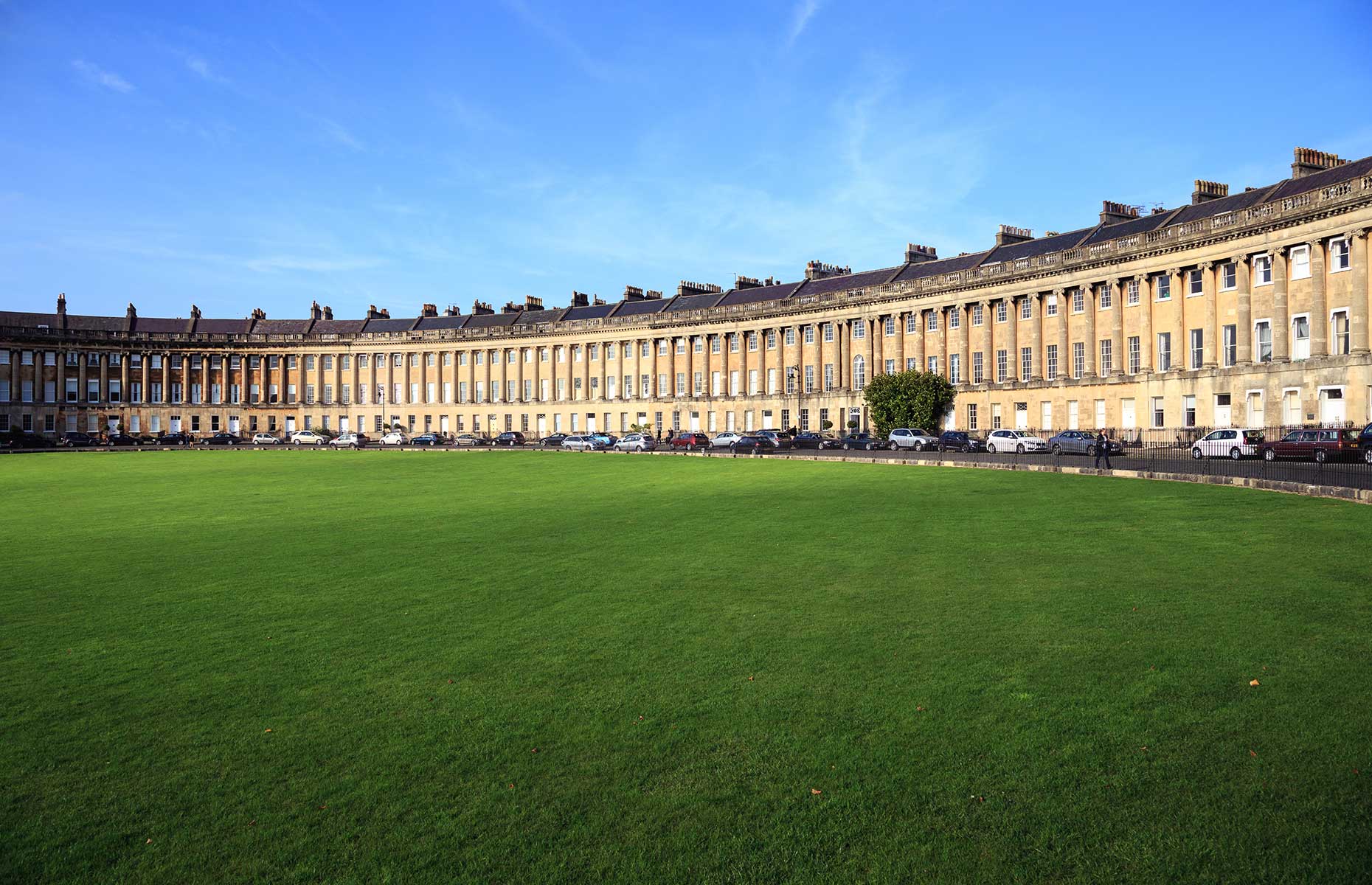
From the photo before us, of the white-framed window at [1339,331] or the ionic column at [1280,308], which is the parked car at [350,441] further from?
the white-framed window at [1339,331]

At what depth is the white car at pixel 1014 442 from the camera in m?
53.2

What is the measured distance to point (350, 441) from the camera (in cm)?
9575

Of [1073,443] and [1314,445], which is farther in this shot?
[1073,443]

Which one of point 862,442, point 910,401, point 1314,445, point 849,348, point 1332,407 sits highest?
point 849,348

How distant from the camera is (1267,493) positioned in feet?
79.7

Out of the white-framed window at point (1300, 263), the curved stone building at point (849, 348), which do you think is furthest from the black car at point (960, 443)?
the white-framed window at point (1300, 263)

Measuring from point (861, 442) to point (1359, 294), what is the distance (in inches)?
1146

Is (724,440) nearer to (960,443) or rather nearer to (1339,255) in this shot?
(960,443)

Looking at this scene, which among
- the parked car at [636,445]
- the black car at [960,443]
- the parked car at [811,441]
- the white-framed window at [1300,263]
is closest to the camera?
the white-framed window at [1300,263]

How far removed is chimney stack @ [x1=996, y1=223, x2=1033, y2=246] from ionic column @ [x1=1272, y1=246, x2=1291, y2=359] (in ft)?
88.1

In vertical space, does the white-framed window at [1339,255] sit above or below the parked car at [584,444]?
above

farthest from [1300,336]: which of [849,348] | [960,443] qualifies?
[849,348]

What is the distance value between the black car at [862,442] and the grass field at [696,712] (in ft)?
159

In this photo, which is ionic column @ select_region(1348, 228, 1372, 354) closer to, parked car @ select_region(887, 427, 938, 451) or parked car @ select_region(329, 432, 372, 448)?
parked car @ select_region(887, 427, 938, 451)
